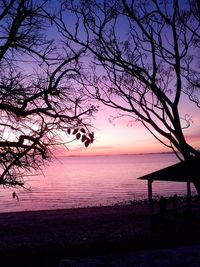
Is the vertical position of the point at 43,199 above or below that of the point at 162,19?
below

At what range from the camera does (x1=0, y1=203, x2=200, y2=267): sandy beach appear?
14852 mm

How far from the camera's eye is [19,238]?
2083 cm

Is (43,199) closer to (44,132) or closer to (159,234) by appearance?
(159,234)

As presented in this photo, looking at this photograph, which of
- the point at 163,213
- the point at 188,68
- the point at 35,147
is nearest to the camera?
the point at 35,147

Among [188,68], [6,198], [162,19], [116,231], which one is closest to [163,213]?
[116,231]

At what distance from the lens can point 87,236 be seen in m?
20.3

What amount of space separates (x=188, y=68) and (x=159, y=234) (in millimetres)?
9690

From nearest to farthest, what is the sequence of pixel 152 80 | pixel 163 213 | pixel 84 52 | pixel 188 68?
pixel 84 52 < pixel 152 80 < pixel 188 68 < pixel 163 213

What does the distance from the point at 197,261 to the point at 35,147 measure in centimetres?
367

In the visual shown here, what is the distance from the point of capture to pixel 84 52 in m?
9.17

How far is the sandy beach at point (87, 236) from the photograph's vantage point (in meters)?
14.9

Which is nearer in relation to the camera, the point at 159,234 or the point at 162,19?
the point at 162,19

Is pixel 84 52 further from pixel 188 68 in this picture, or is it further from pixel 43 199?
pixel 43 199

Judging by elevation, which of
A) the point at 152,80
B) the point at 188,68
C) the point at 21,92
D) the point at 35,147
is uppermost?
the point at 188,68
